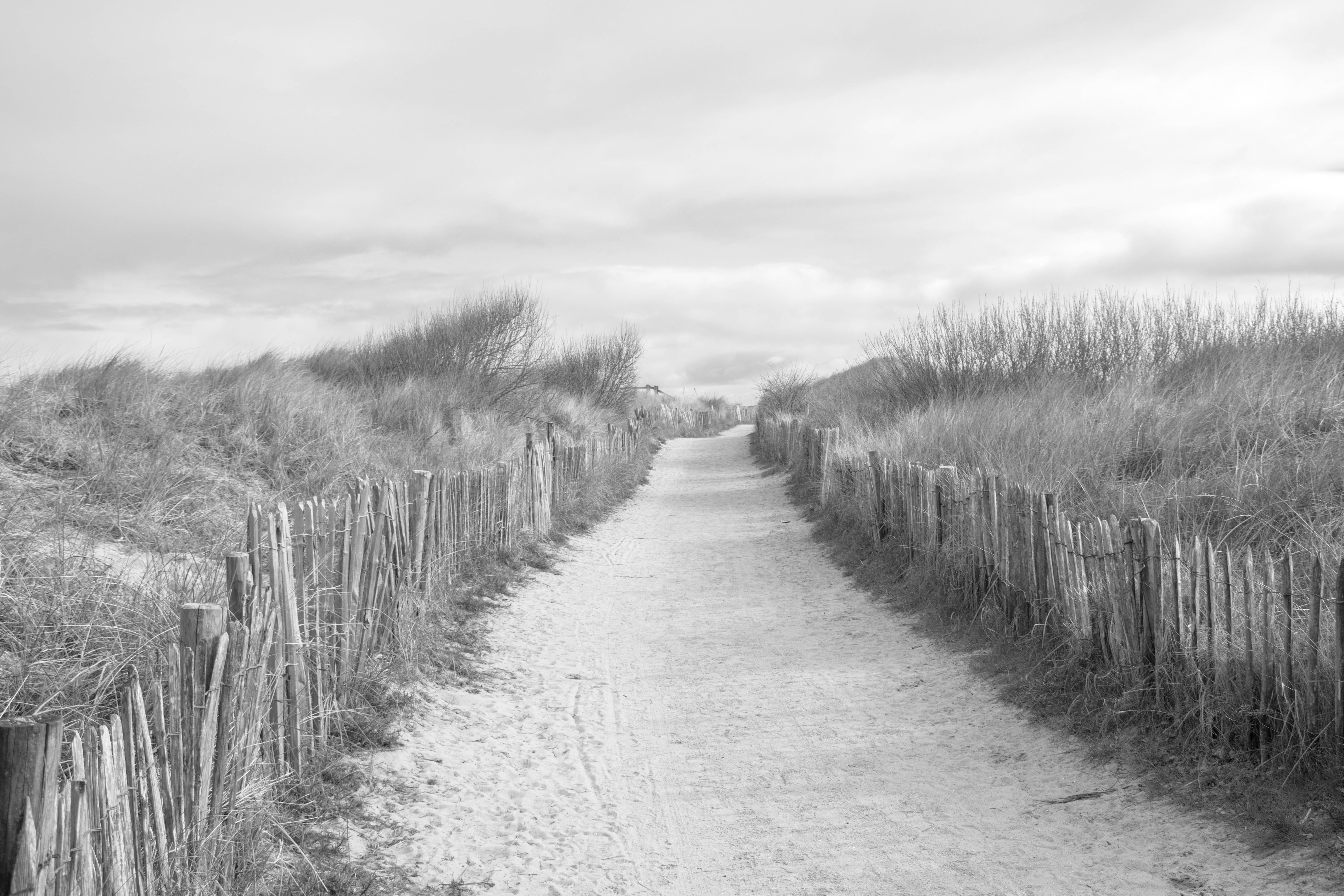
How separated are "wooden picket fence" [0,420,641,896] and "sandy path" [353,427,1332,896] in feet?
1.70

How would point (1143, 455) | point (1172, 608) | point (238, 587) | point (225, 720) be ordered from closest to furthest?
point (225, 720), point (238, 587), point (1172, 608), point (1143, 455)

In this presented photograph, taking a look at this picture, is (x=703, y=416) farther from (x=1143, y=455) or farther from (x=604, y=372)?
(x=1143, y=455)

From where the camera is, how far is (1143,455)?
8.18 m

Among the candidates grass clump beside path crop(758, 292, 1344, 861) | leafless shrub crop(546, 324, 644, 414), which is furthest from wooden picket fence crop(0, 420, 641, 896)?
leafless shrub crop(546, 324, 644, 414)

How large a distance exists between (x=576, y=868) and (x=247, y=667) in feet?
4.79

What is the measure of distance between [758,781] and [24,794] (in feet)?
9.86

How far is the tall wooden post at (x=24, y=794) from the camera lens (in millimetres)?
2162

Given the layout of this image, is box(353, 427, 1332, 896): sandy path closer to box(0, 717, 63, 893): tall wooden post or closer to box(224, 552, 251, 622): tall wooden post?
box(224, 552, 251, 622): tall wooden post

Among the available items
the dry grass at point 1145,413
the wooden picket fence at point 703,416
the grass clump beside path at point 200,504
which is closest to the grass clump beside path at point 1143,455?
the dry grass at point 1145,413

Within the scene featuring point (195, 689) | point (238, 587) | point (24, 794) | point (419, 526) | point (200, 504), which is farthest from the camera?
point (200, 504)

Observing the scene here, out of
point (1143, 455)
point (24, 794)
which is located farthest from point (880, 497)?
point (24, 794)

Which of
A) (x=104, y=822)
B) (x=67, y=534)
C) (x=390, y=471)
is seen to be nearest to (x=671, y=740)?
(x=104, y=822)

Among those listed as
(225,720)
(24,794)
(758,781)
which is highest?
(24,794)

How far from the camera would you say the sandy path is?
11.3 ft
